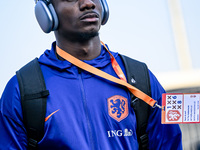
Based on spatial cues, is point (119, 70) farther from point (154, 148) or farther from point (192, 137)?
point (192, 137)

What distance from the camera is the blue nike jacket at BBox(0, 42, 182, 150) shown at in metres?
2.49

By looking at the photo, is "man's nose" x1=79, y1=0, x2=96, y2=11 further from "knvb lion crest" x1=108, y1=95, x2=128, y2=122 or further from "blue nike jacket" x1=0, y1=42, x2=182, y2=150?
"knvb lion crest" x1=108, y1=95, x2=128, y2=122

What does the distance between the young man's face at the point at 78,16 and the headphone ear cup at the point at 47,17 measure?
0.04 m

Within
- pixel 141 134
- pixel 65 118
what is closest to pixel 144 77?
pixel 141 134

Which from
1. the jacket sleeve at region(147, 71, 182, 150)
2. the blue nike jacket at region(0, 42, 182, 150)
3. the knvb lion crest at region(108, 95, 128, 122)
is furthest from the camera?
the jacket sleeve at region(147, 71, 182, 150)

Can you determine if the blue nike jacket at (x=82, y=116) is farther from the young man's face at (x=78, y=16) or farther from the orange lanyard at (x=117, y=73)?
the young man's face at (x=78, y=16)

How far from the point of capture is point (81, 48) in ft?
8.98

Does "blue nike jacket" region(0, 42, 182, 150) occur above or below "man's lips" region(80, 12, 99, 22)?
below

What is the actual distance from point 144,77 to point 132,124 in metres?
0.33

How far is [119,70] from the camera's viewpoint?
2.72 meters

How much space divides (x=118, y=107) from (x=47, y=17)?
2.36ft

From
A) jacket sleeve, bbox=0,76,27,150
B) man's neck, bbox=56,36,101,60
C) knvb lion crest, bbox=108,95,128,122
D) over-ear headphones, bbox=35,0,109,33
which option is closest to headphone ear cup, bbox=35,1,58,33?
over-ear headphones, bbox=35,0,109,33

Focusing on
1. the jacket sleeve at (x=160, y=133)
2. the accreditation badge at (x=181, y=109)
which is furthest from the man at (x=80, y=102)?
the accreditation badge at (x=181, y=109)

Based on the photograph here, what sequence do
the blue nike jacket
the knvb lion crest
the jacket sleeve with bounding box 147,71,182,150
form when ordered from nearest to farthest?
the blue nike jacket < the knvb lion crest < the jacket sleeve with bounding box 147,71,182,150
